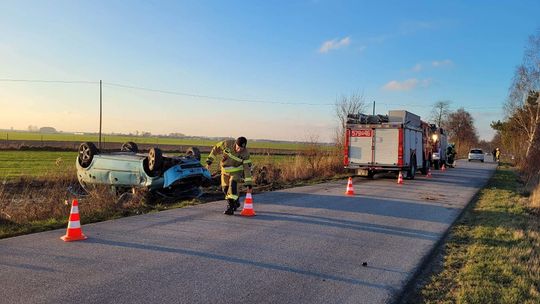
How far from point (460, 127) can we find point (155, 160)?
274 ft

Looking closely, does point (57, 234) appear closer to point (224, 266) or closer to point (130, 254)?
point (130, 254)

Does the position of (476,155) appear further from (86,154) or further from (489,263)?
(489,263)

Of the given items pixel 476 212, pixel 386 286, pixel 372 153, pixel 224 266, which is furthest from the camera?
pixel 372 153

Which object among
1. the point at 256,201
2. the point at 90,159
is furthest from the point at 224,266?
the point at 90,159

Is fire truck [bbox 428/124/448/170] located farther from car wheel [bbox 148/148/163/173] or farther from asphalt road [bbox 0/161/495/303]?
car wheel [bbox 148/148/163/173]

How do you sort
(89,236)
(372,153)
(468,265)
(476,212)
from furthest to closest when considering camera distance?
(372,153)
(476,212)
(89,236)
(468,265)

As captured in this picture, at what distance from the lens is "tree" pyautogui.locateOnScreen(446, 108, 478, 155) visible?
81.9m

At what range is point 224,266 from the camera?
Result: 5.77 metres

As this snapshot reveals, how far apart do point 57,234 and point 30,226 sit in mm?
1160

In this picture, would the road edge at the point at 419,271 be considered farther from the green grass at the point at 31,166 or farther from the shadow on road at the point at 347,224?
the green grass at the point at 31,166

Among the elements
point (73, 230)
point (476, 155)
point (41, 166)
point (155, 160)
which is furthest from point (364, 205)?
point (476, 155)

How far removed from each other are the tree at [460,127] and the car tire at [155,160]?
76651mm

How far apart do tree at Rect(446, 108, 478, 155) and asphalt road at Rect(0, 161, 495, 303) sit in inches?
3049

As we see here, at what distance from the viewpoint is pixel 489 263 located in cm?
633
